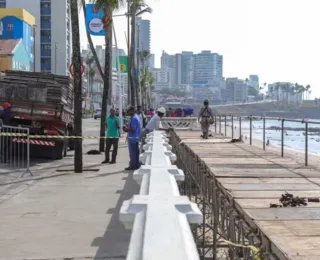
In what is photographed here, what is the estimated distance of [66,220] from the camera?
8750 mm

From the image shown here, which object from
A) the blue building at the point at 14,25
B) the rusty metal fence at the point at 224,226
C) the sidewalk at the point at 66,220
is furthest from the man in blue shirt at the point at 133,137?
the blue building at the point at 14,25

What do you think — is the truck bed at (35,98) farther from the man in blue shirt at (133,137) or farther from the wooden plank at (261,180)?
the wooden plank at (261,180)

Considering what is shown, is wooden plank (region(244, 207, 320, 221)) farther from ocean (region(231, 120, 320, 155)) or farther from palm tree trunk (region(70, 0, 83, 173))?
palm tree trunk (region(70, 0, 83, 173))

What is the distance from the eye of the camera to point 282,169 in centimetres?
709

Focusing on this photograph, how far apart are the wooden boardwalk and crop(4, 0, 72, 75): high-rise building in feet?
350

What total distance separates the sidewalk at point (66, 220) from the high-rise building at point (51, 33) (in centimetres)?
10151

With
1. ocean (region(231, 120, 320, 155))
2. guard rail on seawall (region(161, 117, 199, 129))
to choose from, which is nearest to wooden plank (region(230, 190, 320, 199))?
ocean (region(231, 120, 320, 155))

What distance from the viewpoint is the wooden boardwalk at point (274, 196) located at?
130 inches

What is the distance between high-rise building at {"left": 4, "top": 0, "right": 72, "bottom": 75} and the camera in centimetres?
11244

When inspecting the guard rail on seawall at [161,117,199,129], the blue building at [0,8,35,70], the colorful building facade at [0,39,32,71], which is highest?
the blue building at [0,8,35,70]

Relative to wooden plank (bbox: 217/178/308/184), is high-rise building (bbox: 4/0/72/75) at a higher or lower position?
higher

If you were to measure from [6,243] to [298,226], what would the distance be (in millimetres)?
4765

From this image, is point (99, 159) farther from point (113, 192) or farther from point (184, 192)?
point (184, 192)

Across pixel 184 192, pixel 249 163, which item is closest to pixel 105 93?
pixel 184 192
